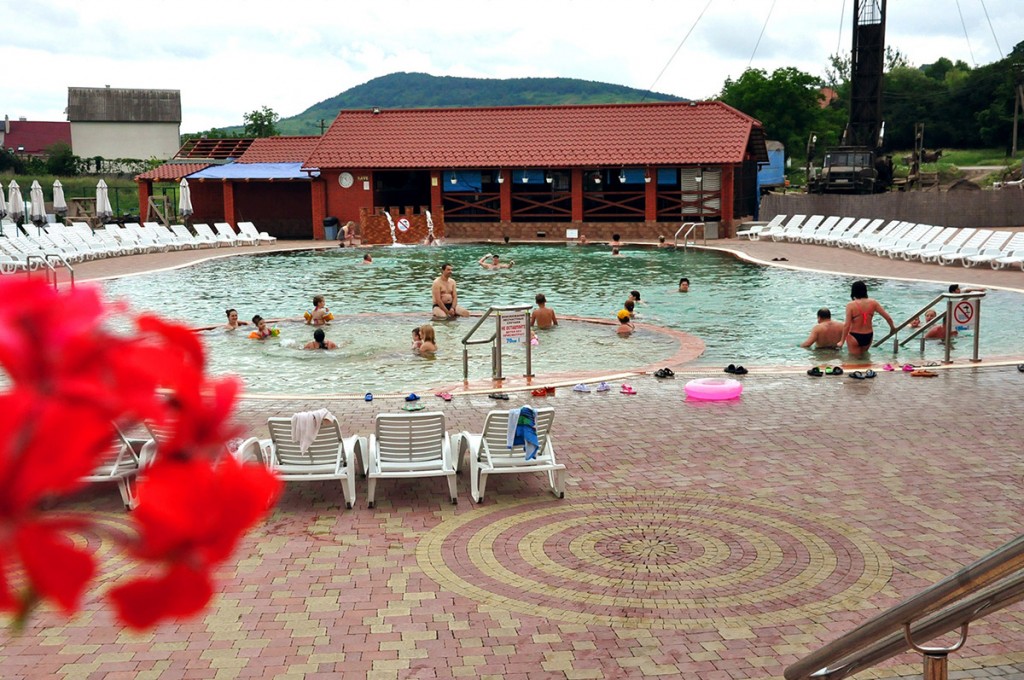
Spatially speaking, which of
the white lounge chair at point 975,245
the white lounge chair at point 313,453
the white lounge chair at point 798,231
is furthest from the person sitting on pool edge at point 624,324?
the white lounge chair at point 798,231

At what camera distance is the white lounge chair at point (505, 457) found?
8961 mm

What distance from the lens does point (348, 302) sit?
80.4 ft

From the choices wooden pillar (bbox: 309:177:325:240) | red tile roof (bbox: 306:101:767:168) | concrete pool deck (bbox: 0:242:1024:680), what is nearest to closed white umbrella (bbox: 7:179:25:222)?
wooden pillar (bbox: 309:177:325:240)

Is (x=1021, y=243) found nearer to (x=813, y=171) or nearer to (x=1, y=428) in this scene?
(x=813, y=171)

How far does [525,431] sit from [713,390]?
4167 millimetres

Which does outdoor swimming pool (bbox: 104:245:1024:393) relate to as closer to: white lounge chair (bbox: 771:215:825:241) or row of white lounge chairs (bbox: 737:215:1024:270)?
row of white lounge chairs (bbox: 737:215:1024:270)

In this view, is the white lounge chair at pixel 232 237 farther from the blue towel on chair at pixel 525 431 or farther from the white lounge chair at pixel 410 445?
the blue towel on chair at pixel 525 431

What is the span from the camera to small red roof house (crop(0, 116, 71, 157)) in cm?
9381

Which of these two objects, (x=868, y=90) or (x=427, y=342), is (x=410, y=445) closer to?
(x=427, y=342)

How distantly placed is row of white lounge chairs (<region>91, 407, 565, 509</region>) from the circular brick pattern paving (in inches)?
13.8

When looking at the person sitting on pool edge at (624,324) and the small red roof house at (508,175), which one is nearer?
the person sitting on pool edge at (624,324)

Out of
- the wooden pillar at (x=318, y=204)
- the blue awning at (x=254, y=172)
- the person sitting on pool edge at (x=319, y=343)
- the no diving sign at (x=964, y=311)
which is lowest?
the person sitting on pool edge at (x=319, y=343)

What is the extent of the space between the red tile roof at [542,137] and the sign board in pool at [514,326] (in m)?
28.0

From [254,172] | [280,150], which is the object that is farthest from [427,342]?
[280,150]
